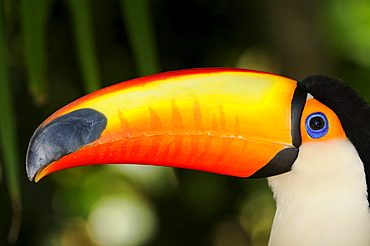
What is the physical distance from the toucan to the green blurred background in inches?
52.6

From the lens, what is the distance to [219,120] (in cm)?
143

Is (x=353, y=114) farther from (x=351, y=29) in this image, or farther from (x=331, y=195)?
(x=351, y=29)

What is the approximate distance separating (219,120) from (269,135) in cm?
14

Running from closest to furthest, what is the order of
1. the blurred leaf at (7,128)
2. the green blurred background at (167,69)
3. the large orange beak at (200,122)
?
1. the large orange beak at (200,122)
2. the blurred leaf at (7,128)
3. the green blurred background at (167,69)

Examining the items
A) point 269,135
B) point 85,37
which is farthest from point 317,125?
point 85,37

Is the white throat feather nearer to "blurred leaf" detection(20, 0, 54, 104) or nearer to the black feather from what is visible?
the black feather

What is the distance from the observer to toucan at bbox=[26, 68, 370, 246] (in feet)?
4.56

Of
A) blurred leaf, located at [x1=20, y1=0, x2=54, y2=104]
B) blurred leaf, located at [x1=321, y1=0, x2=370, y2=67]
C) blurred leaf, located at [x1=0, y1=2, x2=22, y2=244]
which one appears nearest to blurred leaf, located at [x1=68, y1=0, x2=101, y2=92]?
blurred leaf, located at [x1=20, y1=0, x2=54, y2=104]

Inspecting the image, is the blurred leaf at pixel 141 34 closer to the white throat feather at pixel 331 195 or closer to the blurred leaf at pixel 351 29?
the white throat feather at pixel 331 195

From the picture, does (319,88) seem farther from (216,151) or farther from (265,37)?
(265,37)

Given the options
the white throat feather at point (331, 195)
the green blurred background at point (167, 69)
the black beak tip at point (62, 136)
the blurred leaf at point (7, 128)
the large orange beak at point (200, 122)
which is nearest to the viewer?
the black beak tip at point (62, 136)

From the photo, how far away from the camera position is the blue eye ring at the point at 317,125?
1.44m

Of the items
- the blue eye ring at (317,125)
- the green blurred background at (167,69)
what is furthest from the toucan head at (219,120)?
the green blurred background at (167,69)

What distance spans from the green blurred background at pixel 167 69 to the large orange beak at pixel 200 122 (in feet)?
4.41
